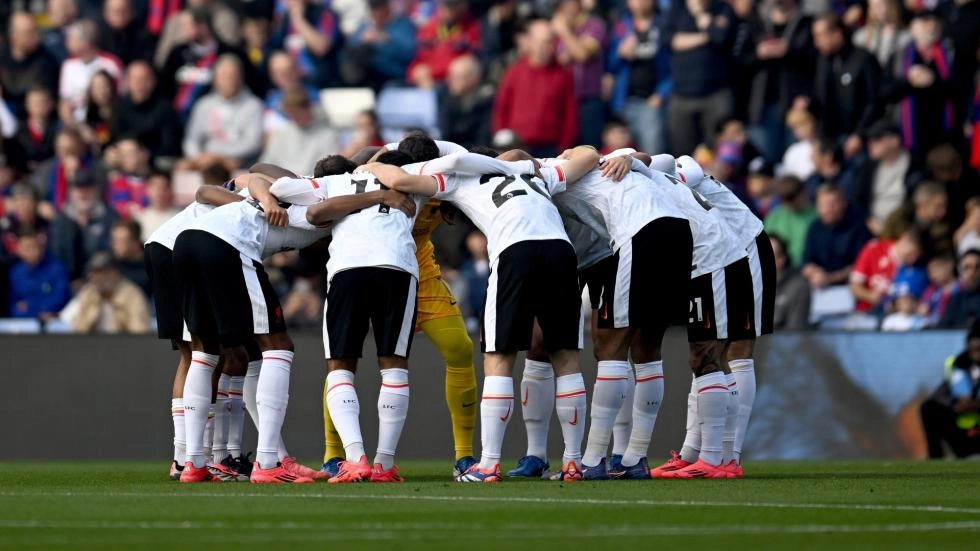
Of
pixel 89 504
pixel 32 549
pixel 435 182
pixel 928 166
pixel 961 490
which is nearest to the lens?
pixel 32 549

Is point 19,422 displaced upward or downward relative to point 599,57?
downward

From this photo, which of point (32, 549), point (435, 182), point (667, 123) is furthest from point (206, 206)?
point (667, 123)

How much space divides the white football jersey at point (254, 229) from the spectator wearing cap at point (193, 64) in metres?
10.0

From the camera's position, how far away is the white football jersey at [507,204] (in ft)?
35.1

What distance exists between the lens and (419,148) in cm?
1169

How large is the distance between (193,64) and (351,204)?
1109cm

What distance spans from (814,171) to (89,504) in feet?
38.0

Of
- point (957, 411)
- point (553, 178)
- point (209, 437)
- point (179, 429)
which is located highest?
point (553, 178)

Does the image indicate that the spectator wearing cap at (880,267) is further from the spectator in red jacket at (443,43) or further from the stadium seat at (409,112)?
the spectator in red jacket at (443,43)

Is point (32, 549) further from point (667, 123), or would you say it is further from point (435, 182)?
point (667, 123)

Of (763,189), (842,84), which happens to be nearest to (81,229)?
(763,189)

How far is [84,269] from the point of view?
1892 centimetres

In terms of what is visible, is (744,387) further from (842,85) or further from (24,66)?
(24,66)

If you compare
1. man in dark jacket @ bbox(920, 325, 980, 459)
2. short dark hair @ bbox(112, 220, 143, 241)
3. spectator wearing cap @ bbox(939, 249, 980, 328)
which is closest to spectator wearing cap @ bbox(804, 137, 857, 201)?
spectator wearing cap @ bbox(939, 249, 980, 328)
